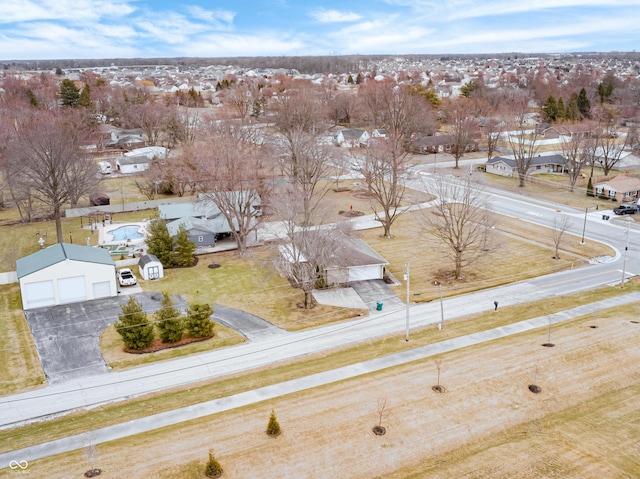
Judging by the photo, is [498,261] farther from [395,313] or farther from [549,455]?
[549,455]

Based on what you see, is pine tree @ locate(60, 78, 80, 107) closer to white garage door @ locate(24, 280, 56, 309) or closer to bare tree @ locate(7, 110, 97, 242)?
bare tree @ locate(7, 110, 97, 242)

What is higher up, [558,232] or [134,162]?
[134,162]

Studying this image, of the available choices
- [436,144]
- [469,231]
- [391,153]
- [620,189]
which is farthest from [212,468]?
[436,144]

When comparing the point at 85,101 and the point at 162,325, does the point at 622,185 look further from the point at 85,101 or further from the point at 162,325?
the point at 85,101

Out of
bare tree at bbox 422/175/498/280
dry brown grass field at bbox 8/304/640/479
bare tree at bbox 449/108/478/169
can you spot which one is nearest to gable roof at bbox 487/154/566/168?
bare tree at bbox 449/108/478/169

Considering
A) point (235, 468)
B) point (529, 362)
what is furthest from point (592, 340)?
point (235, 468)

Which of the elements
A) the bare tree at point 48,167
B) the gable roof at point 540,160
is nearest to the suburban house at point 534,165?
the gable roof at point 540,160

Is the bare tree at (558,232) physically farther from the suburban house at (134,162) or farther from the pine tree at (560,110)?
the pine tree at (560,110)
